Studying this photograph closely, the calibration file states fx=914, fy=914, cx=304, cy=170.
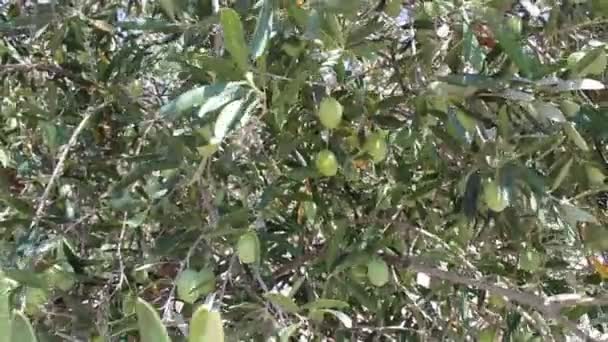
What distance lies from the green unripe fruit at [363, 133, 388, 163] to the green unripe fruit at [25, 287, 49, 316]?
2.04ft

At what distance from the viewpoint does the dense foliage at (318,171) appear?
150 cm

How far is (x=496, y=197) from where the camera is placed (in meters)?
1.58

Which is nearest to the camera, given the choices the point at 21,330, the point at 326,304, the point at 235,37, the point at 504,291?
the point at 21,330

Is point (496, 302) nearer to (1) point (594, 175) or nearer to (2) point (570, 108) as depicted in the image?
(1) point (594, 175)

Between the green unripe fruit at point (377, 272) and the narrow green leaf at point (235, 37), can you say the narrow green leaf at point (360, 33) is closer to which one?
the narrow green leaf at point (235, 37)

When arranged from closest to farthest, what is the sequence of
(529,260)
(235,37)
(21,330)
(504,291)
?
(21,330) → (235,37) → (504,291) → (529,260)

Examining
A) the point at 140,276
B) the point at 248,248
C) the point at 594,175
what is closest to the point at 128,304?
the point at 140,276

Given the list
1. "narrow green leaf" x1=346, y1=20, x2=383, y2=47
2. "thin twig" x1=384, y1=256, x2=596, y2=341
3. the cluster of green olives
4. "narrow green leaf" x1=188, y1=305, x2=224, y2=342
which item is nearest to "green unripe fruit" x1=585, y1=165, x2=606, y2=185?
"thin twig" x1=384, y1=256, x2=596, y2=341

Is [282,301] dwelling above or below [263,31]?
below

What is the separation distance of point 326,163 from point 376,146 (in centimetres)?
11

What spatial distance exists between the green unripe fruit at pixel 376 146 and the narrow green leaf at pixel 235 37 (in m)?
0.32

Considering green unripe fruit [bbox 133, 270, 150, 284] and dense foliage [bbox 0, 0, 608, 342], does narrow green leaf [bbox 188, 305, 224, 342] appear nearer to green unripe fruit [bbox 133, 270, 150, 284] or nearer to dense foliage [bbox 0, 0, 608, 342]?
dense foliage [bbox 0, 0, 608, 342]

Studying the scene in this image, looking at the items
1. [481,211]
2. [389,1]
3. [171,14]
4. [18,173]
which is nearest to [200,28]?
[171,14]

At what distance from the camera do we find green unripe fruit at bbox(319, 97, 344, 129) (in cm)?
153
